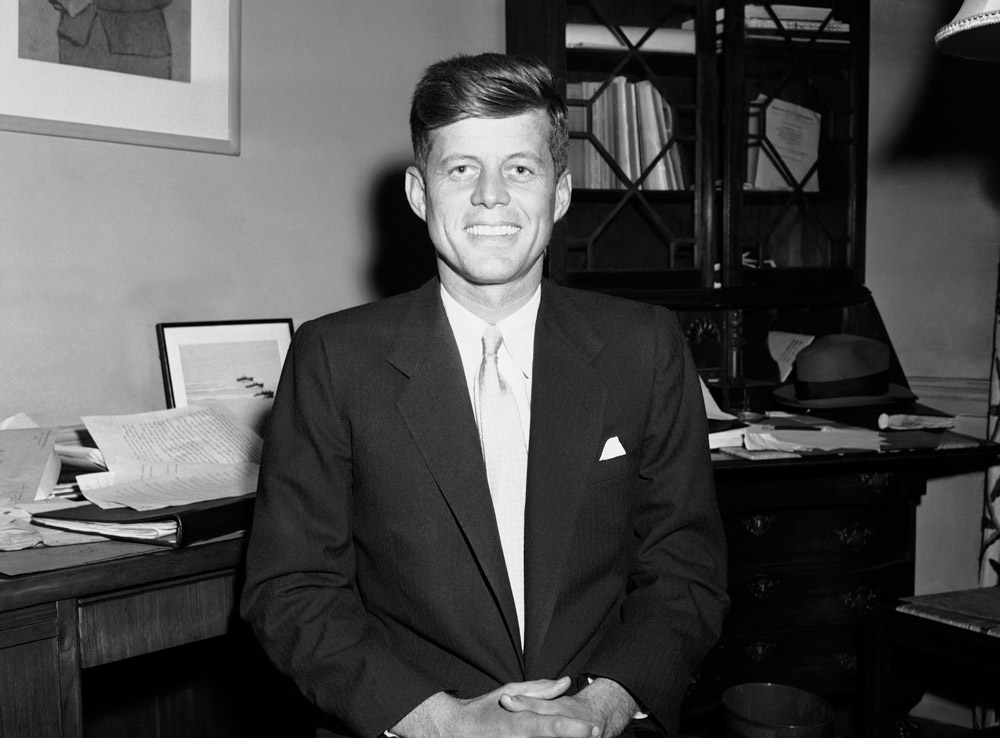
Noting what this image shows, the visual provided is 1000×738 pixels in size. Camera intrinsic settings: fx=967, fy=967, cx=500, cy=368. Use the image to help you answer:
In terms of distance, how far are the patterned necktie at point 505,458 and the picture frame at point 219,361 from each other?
2.91 feet

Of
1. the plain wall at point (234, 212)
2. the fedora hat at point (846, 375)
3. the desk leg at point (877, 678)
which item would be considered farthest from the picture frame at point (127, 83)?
the desk leg at point (877, 678)

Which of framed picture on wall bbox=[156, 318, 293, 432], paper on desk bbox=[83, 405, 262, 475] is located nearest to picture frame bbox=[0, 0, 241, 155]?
framed picture on wall bbox=[156, 318, 293, 432]

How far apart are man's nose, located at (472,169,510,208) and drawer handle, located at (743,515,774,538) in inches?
45.2

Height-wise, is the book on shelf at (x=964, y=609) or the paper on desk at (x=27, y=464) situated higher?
the paper on desk at (x=27, y=464)

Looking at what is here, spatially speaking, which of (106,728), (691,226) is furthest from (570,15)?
(106,728)

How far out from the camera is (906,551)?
2.35 meters

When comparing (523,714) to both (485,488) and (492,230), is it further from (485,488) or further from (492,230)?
(492,230)

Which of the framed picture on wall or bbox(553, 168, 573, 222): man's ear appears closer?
bbox(553, 168, 573, 222): man's ear

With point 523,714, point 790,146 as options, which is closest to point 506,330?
point 523,714

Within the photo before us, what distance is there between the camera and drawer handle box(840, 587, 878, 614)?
2.29 metres

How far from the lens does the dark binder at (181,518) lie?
1457mm

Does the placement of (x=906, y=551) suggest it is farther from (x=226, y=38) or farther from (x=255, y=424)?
(x=226, y=38)

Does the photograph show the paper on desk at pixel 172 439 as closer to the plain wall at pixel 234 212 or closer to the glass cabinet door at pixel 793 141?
the plain wall at pixel 234 212

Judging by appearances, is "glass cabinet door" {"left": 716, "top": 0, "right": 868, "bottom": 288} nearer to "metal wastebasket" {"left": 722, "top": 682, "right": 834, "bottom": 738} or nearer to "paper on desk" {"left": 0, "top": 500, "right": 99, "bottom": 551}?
"metal wastebasket" {"left": 722, "top": 682, "right": 834, "bottom": 738}
